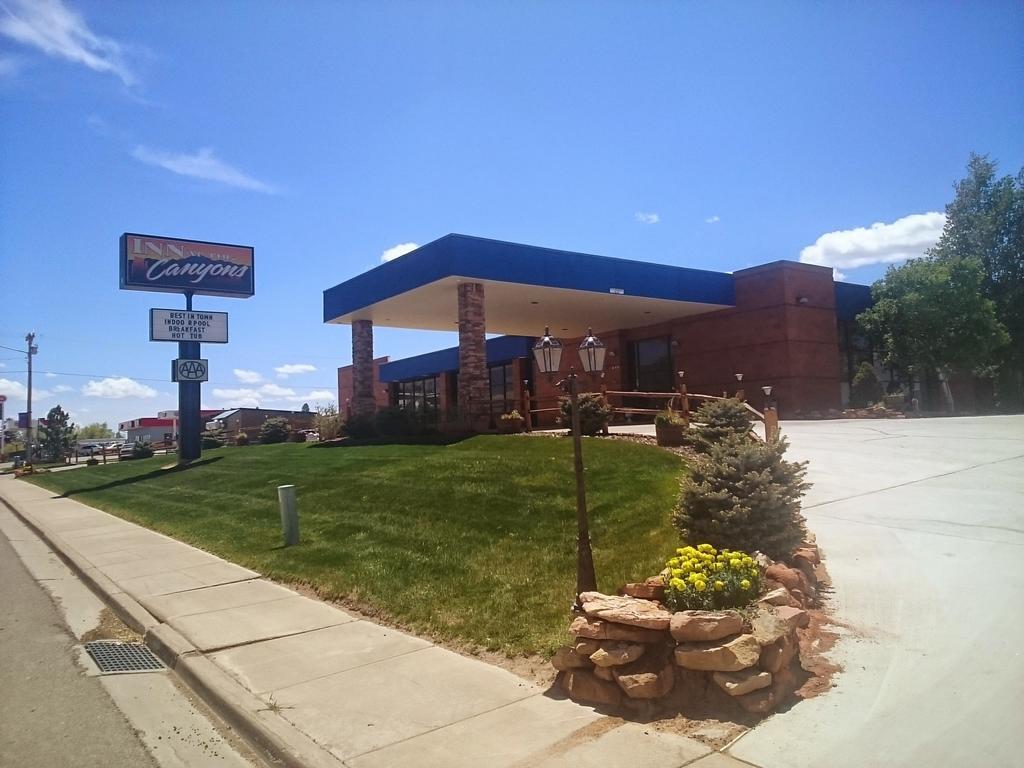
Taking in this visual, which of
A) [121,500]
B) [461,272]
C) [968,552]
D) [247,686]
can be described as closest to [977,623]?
[968,552]

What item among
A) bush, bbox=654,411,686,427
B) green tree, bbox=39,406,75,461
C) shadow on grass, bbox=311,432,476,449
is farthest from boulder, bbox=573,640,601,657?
green tree, bbox=39,406,75,461

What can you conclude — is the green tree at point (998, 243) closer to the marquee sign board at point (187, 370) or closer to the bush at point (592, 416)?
the bush at point (592, 416)

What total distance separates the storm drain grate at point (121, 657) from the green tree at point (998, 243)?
3702 cm

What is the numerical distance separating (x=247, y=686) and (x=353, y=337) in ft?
80.2

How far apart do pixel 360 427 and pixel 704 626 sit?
77.5ft

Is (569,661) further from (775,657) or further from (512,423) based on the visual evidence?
(512,423)

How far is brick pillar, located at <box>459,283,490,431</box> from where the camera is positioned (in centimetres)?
2308

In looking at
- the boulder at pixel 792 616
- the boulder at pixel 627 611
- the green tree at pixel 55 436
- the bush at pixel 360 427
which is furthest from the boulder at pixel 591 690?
the green tree at pixel 55 436

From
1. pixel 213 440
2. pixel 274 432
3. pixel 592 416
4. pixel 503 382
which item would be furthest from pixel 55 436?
pixel 592 416

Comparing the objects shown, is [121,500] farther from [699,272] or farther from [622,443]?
[699,272]

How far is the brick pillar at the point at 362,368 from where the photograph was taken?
28.8 meters

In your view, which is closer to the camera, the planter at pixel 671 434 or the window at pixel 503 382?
the planter at pixel 671 434

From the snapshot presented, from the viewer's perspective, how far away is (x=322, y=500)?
14672mm

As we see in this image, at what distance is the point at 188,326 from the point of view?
1250 inches
